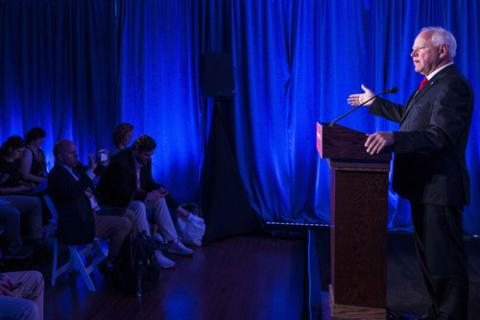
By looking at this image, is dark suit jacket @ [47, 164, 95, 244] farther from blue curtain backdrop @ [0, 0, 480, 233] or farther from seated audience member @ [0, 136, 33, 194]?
blue curtain backdrop @ [0, 0, 480, 233]

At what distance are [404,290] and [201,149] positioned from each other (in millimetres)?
2870

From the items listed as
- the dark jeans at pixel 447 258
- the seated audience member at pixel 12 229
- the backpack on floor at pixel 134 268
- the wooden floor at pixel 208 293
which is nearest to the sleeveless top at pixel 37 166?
the seated audience member at pixel 12 229

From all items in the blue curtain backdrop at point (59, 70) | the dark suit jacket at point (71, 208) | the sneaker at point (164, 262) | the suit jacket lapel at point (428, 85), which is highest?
the blue curtain backdrop at point (59, 70)

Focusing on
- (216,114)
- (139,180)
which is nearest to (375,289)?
(139,180)

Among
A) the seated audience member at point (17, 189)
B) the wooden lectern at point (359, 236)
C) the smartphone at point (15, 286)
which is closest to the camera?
the smartphone at point (15, 286)

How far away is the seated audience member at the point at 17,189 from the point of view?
14.7 ft

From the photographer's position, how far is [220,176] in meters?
5.04

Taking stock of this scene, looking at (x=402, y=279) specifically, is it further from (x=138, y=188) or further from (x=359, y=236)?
(x=138, y=188)

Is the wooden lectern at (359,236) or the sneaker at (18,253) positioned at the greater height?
the wooden lectern at (359,236)

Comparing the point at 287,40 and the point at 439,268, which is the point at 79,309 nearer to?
the point at 439,268

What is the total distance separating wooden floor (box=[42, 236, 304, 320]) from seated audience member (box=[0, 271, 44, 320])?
2.49 feet

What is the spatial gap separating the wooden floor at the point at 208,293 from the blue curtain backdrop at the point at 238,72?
1.13 meters

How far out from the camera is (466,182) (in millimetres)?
2344

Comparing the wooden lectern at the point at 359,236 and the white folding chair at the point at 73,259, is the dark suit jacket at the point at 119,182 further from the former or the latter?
the wooden lectern at the point at 359,236
